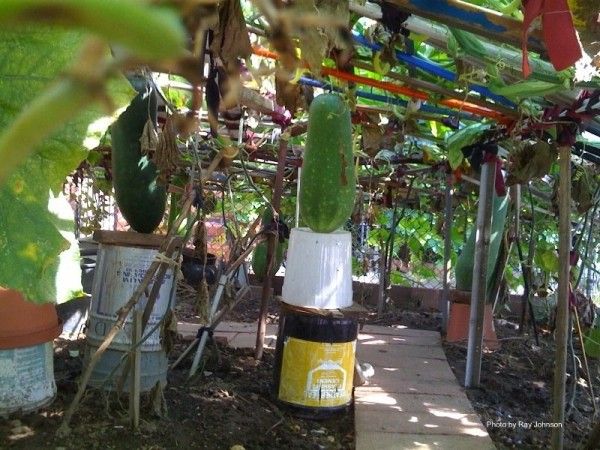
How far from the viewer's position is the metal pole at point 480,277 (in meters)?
3.36

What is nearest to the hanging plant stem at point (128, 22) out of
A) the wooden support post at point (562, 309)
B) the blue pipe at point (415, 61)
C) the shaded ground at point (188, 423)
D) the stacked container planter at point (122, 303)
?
the blue pipe at point (415, 61)

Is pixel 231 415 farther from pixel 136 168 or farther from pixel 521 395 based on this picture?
pixel 521 395

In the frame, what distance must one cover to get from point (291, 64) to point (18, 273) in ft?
1.84

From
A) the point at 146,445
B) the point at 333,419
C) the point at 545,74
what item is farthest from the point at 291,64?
the point at 333,419

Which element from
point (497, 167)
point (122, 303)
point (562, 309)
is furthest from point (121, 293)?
point (497, 167)

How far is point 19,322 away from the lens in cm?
248

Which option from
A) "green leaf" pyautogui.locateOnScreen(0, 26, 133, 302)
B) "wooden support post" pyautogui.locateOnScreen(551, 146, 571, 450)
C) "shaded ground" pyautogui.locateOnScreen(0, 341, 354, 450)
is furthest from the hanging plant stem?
"shaded ground" pyautogui.locateOnScreen(0, 341, 354, 450)

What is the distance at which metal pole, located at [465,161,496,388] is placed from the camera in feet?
11.0

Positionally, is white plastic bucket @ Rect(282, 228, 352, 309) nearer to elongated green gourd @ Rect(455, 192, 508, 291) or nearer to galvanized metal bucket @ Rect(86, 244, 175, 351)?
galvanized metal bucket @ Rect(86, 244, 175, 351)

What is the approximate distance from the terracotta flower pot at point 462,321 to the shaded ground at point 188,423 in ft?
6.04

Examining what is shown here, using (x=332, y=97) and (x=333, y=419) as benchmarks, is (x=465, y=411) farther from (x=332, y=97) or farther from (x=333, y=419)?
(x=332, y=97)

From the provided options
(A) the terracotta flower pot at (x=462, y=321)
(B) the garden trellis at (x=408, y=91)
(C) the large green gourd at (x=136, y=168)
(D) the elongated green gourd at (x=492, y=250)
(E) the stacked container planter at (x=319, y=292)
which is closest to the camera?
(B) the garden trellis at (x=408, y=91)

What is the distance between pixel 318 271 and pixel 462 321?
2.27 meters

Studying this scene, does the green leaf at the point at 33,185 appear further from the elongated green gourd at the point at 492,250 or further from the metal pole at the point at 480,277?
the elongated green gourd at the point at 492,250
